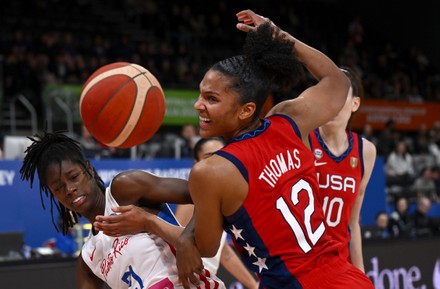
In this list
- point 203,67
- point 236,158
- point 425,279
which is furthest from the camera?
point 203,67

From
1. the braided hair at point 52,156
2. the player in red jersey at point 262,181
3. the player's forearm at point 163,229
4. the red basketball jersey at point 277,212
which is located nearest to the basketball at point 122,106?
the braided hair at point 52,156

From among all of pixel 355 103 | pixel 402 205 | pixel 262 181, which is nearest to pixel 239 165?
pixel 262 181

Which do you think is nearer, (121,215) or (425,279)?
(121,215)

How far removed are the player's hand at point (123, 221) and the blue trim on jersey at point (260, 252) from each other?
41cm

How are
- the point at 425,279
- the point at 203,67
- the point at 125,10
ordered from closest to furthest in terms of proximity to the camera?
the point at 425,279 < the point at 203,67 < the point at 125,10

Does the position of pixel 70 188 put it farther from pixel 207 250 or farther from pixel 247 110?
pixel 247 110

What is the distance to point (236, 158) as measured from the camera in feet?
8.58

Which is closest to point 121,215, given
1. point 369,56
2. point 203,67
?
point 203,67

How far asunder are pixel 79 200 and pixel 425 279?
4.82 metres

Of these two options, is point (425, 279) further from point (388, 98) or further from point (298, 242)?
point (388, 98)

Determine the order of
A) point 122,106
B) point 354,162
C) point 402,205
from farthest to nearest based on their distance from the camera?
1. point 402,205
2. point 354,162
3. point 122,106

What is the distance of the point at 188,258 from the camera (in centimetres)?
279

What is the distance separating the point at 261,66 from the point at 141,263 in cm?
101

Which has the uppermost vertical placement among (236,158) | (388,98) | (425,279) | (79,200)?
(236,158)
